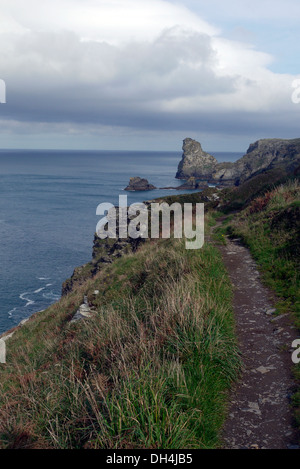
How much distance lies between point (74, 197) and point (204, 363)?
117 m

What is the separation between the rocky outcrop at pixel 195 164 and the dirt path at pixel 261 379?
173 metres

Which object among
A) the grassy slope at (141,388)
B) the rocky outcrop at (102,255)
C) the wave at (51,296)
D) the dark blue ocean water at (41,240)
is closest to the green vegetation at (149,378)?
the grassy slope at (141,388)

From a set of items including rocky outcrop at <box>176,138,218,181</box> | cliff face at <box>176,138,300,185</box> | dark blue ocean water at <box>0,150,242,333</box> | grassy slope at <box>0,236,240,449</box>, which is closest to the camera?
grassy slope at <box>0,236,240,449</box>

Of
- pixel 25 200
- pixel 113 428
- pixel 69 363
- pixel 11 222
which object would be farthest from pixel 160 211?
pixel 25 200

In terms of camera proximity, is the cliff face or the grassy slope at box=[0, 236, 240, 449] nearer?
the grassy slope at box=[0, 236, 240, 449]

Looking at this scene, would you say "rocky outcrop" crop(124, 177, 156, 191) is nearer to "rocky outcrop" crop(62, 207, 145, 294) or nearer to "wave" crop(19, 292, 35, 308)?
"rocky outcrop" crop(62, 207, 145, 294)

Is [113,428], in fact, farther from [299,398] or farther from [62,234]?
[62,234]

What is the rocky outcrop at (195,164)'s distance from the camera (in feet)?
599

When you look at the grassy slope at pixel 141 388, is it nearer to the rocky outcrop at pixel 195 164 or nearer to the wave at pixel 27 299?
the wave at pixel 27 299

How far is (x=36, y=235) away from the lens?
71.1m

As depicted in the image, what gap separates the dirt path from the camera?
4590mm

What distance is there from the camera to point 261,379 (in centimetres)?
579

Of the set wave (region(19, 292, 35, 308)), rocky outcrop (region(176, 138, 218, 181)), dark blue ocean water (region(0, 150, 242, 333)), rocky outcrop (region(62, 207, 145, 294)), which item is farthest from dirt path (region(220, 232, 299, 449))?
rocky outcrop (region(176, 138, 218, 181))

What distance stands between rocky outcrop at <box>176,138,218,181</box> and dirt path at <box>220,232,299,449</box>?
173 meters
